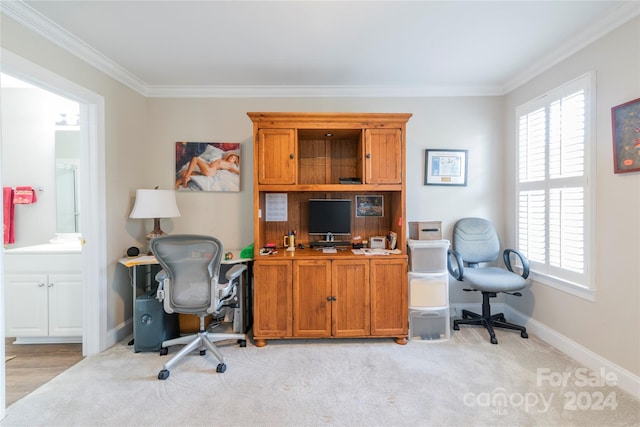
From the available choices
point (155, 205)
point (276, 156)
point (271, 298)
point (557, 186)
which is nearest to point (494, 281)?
point (557, 186)

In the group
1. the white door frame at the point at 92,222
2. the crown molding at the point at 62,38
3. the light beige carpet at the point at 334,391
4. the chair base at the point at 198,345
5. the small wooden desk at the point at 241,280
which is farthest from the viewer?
the small wooden desk at the point at 241,280

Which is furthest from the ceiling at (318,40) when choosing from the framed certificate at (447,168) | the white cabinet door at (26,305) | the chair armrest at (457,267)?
the white cabinet door at (26,305)

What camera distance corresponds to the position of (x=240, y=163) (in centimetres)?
318

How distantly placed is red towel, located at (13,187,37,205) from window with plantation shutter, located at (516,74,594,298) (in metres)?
5.29

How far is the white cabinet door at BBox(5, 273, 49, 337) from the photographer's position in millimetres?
2533

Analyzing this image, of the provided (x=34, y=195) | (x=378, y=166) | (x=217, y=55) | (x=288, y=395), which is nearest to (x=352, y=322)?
(x=288, y=395)

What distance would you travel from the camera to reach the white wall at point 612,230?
6.29 feet

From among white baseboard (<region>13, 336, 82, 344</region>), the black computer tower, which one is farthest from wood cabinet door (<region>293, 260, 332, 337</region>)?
white baseboard (<region>13, 336, 82, 344</region>)

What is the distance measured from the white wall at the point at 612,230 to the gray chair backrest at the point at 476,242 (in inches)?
29.3

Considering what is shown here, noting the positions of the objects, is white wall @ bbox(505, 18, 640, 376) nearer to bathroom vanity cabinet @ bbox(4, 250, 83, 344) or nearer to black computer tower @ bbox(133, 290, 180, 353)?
black computer tower @ bbox(133, 290, 180, 353)

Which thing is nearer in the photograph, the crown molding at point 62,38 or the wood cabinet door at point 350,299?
the crown molding at point 62,38

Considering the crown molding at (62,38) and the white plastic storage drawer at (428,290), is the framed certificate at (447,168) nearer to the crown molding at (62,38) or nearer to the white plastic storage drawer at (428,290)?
the white plastic storage drawer at (428,290)

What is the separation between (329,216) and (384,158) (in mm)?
850

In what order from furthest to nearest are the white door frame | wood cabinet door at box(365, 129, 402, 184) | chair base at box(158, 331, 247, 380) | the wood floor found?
wood cabinet door at box(365, 129, 402, 184)
the white door frame
chair base at box(158, 331, 247, 380)
the wood floor
